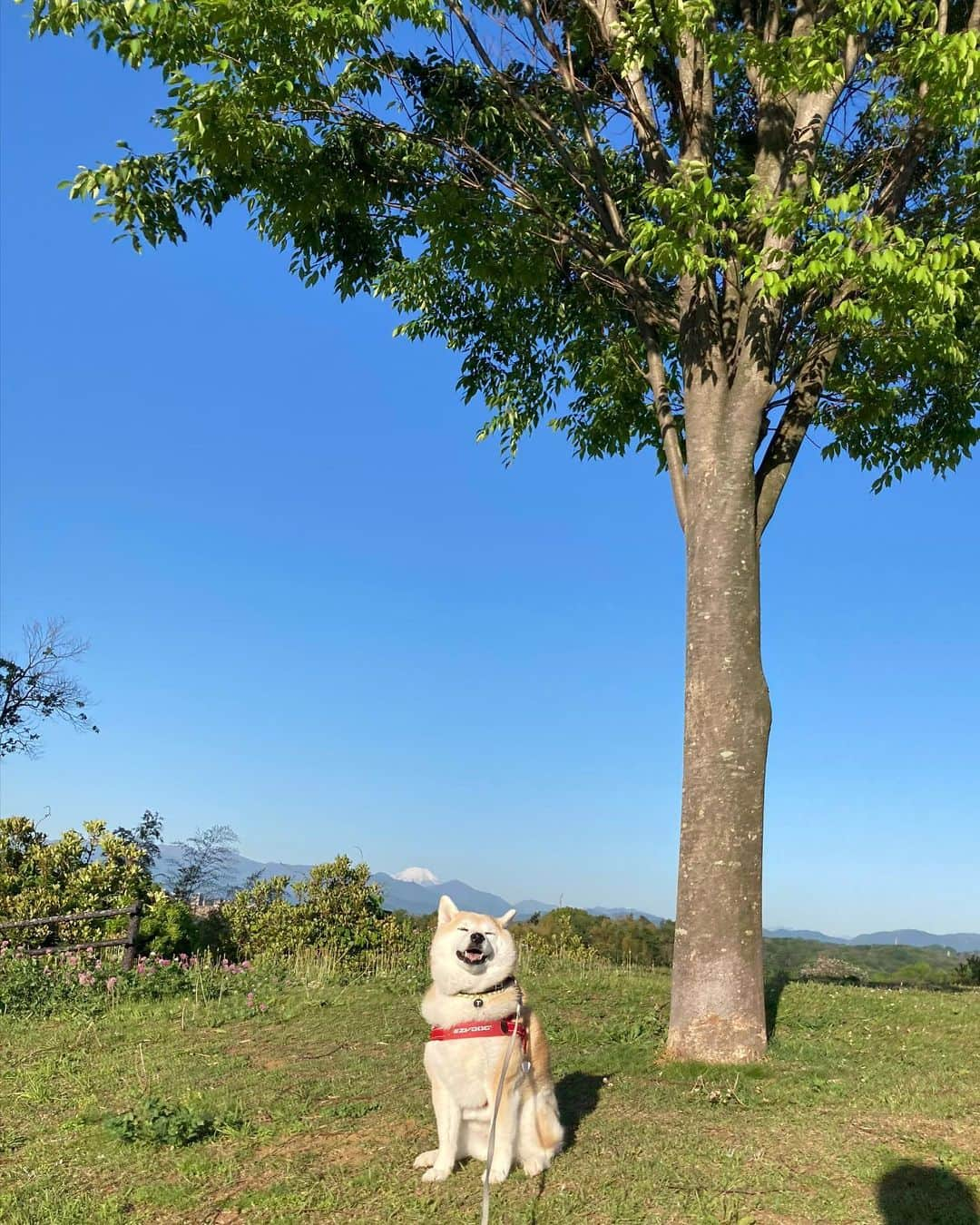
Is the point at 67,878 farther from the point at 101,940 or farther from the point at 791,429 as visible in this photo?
the point at 791,429

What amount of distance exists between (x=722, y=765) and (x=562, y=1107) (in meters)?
3.16

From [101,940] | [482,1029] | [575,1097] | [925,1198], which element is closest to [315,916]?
[101,940]

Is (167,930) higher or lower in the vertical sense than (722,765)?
lower

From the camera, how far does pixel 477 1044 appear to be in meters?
5.35

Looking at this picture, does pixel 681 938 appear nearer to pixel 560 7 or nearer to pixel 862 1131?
pixel 862 1131

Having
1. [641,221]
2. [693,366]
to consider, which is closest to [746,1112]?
[693,366]

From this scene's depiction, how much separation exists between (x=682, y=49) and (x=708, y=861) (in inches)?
320

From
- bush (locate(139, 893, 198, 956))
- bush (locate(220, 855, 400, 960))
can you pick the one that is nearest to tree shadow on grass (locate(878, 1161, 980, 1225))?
bush (locate(220, 855, 400, 960))

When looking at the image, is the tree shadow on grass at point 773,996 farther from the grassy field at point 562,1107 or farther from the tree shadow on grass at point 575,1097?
the tree shadow on grass at point 575,1097

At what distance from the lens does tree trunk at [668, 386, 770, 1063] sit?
8375mm

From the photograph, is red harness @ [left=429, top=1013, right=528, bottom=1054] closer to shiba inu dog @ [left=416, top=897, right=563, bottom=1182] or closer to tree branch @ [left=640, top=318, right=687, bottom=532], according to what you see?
shiba inu dog @ [left=416, top=897, right=563, bottom=1182]

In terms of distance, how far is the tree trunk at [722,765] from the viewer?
8375 millimetres

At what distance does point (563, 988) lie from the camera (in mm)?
11789

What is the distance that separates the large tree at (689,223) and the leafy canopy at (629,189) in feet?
0.13
